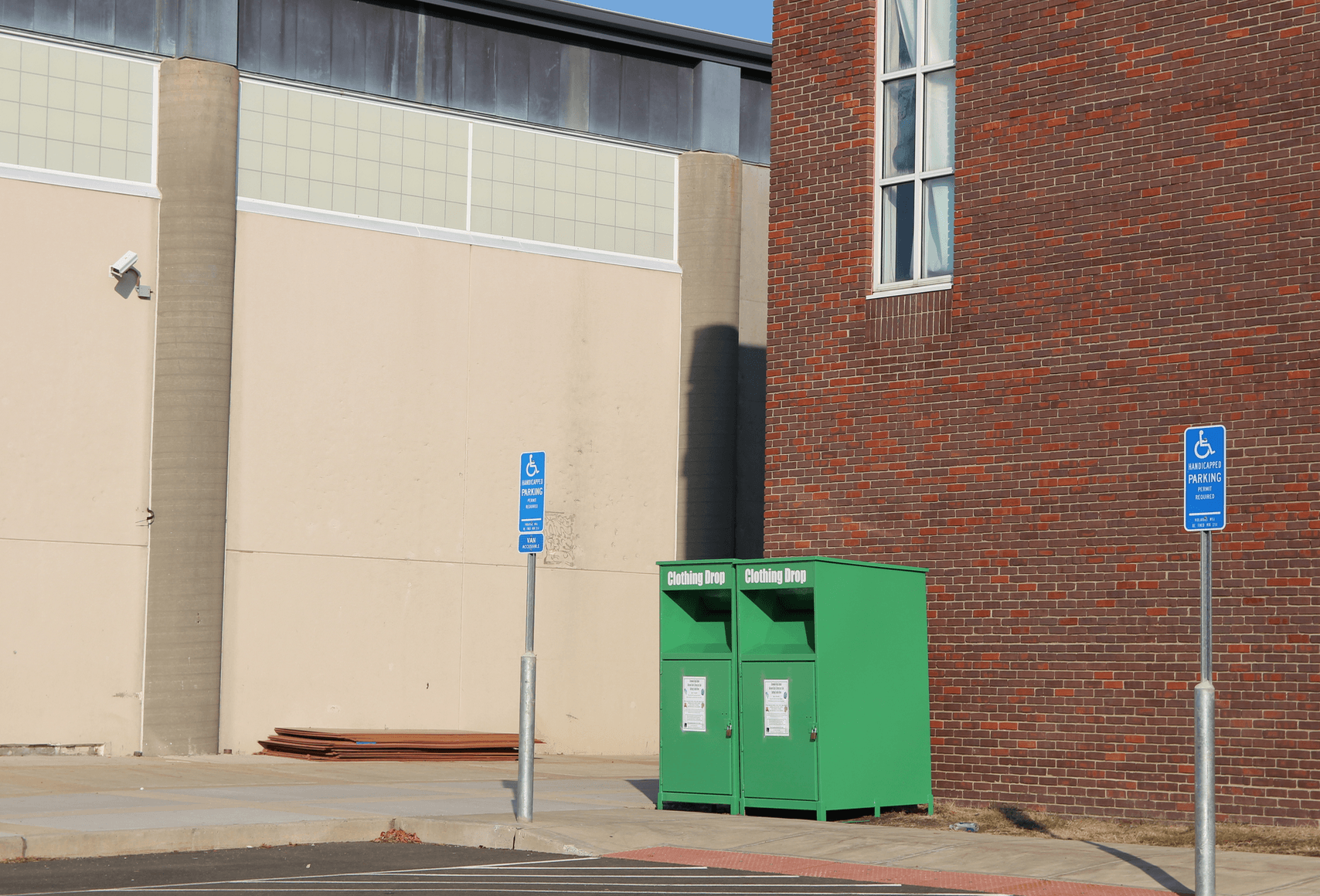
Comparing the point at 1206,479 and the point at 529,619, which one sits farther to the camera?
the point at 529,619

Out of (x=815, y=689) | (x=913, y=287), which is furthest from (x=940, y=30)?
(x=815, y=689)

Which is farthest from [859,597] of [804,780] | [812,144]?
[812,144]

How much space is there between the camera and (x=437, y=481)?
898 inches

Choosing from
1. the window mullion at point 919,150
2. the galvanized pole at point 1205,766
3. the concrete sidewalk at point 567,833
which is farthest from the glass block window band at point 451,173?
the galvanized pole at point 1205,766

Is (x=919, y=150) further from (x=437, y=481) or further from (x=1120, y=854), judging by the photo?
(x=437, y=481)

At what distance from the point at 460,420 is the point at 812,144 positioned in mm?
8764

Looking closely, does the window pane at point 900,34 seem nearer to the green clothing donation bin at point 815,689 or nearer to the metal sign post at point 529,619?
the green clothing donation bin at point 815,689

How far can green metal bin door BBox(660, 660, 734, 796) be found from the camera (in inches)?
537

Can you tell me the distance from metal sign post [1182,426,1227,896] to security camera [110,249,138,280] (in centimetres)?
1482

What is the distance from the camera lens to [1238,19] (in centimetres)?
1319

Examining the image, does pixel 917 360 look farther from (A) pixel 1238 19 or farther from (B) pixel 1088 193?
(A) pixel 1238 19

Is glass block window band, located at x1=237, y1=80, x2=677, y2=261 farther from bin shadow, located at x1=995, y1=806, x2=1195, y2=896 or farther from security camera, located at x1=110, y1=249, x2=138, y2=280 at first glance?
bin shadow, located at x1=995, y1=806, x2=1195, y2=896

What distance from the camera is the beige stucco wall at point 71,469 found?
1962cm

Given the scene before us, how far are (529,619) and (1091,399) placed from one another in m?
5.19
